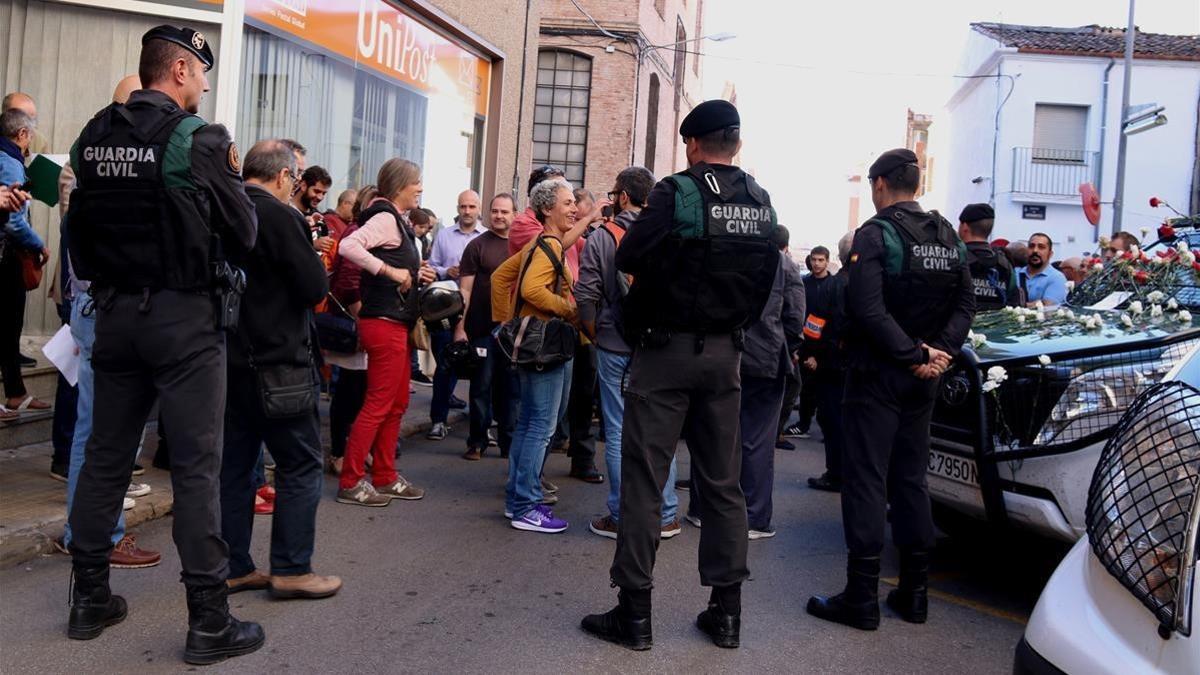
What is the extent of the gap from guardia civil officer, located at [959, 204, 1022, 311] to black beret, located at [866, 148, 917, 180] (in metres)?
2.67

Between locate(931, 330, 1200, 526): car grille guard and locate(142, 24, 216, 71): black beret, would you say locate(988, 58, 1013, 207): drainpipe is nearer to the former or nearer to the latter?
locate(931, 330, 1200, 526): car grille guard

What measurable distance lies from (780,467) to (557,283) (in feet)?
11.8

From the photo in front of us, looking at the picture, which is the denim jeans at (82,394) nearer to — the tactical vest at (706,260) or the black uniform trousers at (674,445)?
the black uniform trousers at (674,445)

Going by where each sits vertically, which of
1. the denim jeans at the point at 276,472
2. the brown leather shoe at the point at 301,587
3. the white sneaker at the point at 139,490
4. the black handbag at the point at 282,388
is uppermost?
the black handbag at the point at 282,388

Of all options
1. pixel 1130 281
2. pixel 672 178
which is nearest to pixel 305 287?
pixel 672 178

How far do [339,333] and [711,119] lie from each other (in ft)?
10.0

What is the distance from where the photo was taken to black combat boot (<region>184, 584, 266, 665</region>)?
13.3ft

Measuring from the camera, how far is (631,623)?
14.8 feet

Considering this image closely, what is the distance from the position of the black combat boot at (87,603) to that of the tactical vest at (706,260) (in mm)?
2261

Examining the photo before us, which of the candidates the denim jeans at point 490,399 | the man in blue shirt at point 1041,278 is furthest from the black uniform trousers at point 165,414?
the man in blue shirt at point 1041,278

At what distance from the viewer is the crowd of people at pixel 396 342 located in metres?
4.05

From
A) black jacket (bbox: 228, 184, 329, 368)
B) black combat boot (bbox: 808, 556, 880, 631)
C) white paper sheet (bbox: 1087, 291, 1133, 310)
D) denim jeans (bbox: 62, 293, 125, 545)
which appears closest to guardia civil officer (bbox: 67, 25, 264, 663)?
black jacket (bbox: 228, 184, 329, 368)

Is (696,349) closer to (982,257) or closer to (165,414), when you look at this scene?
(165,414)

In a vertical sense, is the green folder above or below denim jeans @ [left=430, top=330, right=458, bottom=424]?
above
